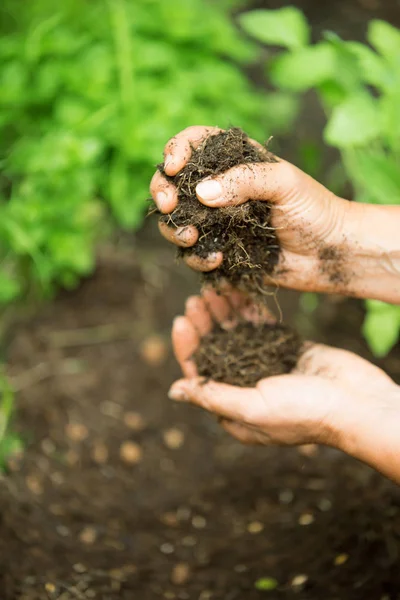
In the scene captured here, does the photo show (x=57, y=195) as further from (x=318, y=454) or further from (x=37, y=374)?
(x=318, y=454)

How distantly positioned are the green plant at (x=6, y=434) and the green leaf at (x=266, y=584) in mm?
881

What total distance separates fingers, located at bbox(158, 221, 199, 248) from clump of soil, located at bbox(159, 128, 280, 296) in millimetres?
11

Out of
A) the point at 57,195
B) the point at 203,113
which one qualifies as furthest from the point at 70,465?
the point at 203,113

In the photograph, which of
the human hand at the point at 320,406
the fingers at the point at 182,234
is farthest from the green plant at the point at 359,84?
the fingers at the point at 182,234

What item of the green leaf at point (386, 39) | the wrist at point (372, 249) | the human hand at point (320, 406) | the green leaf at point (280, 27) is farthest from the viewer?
the green leaf at point (280, 27)

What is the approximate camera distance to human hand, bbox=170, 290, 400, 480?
58.4 inches

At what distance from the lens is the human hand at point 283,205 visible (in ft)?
4.58

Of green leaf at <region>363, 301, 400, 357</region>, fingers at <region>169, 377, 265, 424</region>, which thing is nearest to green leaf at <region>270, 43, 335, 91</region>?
green leaf at <region>363, 301, 400, 357</region>

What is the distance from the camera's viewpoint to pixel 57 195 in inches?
88.2

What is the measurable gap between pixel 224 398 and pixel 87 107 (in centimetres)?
137

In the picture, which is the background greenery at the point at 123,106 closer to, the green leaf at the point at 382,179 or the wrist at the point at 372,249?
the green leaf at the point at 382,179

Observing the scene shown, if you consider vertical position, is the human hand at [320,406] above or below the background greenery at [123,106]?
below

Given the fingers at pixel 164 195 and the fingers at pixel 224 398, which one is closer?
the fingers at pixel 164 195

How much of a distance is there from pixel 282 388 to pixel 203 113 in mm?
1372
